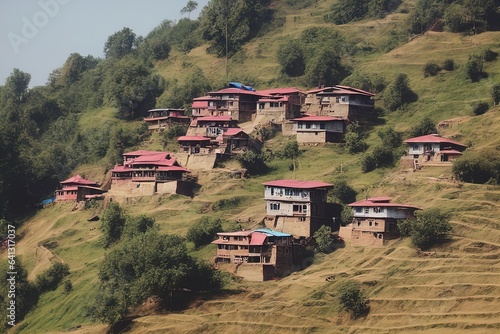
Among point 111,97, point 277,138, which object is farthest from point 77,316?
point 111,97

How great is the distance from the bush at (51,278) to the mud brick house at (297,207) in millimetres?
19847

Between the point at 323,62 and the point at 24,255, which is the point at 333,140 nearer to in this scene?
the point at 323,62

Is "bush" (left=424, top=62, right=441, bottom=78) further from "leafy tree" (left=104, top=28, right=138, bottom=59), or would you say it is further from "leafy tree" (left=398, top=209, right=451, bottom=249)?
"leafy tree" (left=104, top=28, right=138, bottom=59)

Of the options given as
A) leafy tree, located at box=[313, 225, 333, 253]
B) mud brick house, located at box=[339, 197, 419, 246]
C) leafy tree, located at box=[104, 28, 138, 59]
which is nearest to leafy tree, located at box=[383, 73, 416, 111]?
mud brick house, located at box=[339, 197, 419, 246]

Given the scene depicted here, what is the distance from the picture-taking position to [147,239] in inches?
2990

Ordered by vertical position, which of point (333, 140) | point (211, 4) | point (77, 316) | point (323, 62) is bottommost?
point (77, 316)

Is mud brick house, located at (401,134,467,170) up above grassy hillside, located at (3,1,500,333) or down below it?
above

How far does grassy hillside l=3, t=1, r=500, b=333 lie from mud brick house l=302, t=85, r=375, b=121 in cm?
320

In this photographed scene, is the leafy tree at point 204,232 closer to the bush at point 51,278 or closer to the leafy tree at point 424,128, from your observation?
the bush at point 51,278

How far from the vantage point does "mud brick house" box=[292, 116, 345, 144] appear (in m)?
95.6

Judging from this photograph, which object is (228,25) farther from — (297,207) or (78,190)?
(297,207)

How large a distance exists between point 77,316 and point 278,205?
19879 mm

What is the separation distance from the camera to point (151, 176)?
92.5 metres

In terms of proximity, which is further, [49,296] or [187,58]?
[187,58]
